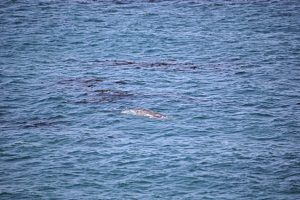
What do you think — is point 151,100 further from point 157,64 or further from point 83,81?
point 157,64

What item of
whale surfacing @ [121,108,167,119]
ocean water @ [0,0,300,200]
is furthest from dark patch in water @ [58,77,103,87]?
whale surfacing @ [121,108,167,119]

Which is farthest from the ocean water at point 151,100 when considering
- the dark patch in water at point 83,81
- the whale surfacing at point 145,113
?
the whale surfacing at point 145,113

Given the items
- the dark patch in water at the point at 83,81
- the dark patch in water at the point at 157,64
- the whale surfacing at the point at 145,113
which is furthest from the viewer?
the dark patch in water at the point at 157,64

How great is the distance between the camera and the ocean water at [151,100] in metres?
39.6

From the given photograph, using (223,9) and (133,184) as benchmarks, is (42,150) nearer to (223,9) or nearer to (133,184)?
(133,184)

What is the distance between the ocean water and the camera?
130 feet

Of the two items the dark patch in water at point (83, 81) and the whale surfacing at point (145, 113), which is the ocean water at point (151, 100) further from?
the whale surfacing at point (145, 113)

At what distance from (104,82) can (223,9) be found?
3174cm

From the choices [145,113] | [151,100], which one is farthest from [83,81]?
[145,113]

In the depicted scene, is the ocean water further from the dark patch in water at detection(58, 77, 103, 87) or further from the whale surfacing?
the whale surfacing

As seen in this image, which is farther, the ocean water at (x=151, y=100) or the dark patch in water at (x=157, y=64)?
the dark patch in water at (x=157, y=64)

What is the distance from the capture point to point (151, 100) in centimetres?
5362

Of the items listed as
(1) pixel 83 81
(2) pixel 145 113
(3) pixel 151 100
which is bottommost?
(2) pixel 145 113

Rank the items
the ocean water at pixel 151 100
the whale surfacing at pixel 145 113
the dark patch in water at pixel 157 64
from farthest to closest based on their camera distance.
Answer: the dark patch in water at pixel 157 64 → the whale surfacing at pixel 145 113 → the ocean water at pixel 151 100
